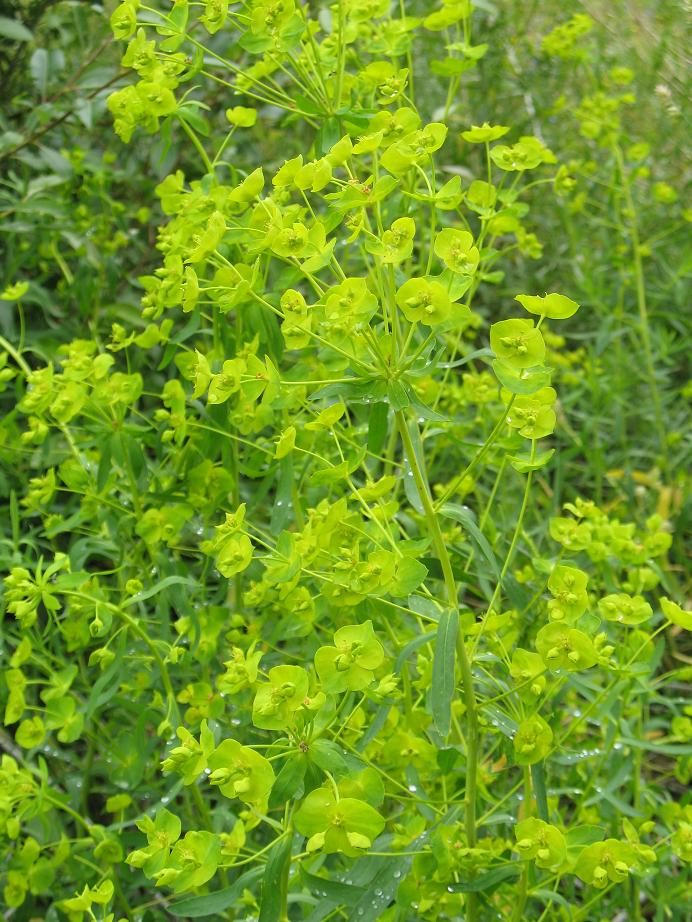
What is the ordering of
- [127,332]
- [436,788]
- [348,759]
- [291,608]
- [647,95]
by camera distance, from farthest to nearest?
[647,95] < [127,332] < [436,788] < [291,608] < [348,759]

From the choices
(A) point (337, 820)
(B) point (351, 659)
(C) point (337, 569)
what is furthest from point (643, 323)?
(A) point (337, 820)

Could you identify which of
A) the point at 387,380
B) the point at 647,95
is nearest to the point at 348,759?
the point at 387,380

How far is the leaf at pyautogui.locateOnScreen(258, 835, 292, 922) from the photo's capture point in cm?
126

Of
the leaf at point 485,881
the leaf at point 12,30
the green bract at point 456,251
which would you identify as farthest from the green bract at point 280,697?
the leaf at point 12,30

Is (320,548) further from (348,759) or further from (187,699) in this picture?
(187,699)

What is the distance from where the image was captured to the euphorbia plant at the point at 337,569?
1278 mm

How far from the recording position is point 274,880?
1262 millimetres

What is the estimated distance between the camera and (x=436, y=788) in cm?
183

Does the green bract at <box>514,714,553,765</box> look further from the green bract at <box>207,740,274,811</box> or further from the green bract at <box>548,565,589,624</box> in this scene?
the green bract at <box>207,740,274,811</box>

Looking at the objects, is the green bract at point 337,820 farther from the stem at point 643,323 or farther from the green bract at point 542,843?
the stem at point 643,323

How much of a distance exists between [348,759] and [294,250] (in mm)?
632

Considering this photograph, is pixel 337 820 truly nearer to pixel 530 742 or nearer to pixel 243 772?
pixel 243 772

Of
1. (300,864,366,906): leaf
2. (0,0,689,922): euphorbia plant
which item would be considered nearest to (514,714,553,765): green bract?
(0,0,689,922): euphorbia plant

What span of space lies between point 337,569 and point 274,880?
376 mm
